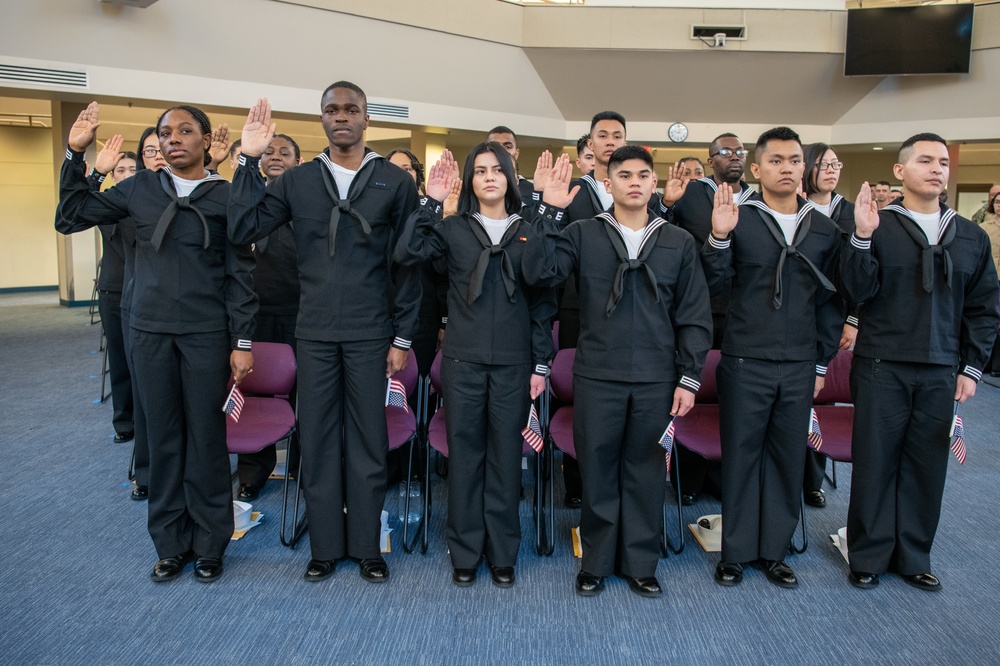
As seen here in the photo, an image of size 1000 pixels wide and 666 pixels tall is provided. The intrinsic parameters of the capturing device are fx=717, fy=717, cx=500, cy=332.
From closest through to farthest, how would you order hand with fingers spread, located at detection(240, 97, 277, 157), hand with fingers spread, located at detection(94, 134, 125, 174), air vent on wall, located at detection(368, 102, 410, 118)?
hand with fingers spread, located at detection(240, 97, 277, 157), hand with fingers spread, located at detection(94, 134, 125, 174), air vent on wall, located at detection(368, 102, 410, 118)

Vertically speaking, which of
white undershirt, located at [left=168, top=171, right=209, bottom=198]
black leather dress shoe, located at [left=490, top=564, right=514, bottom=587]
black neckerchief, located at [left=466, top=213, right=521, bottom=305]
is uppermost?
white undershirt, located at [left=168, top=171, right=209, bottom=198]

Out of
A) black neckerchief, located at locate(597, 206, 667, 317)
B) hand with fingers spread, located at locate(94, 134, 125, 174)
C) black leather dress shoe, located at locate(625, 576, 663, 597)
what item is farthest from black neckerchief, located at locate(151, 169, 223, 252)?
black leather dress shoe, located at locate(625, 576, 663, 597)

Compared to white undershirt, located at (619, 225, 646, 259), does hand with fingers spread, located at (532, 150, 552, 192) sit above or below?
above

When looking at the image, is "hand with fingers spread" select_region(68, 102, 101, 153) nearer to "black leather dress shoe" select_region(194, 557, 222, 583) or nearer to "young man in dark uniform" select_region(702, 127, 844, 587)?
"black leather dress shoe" select_region(194, 557, 222, 583)

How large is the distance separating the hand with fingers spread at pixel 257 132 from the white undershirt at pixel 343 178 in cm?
30

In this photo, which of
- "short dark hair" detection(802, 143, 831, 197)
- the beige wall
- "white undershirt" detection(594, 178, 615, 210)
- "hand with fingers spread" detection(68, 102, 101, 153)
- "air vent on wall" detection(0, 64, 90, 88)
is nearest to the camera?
"hand with fingers spread" detection(68, 102, 101, 153)

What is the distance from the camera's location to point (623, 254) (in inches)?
118

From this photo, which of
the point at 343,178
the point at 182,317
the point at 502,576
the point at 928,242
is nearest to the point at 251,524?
the point at 182,317

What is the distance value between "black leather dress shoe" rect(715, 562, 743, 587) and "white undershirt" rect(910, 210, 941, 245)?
5.39ft

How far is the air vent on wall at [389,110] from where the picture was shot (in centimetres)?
1017

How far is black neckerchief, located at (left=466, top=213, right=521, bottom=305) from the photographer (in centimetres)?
300

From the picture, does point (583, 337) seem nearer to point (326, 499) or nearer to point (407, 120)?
point (326, 499)

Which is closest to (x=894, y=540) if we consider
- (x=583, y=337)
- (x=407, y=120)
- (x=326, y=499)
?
(x=583, y=337)

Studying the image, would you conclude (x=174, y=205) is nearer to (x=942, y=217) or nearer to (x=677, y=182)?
(x=677, y=182)
